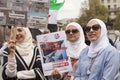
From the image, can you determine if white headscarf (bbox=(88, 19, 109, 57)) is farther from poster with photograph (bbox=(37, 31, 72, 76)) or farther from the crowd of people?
poster with photograph (bbox=(37, 31, 72, 76))

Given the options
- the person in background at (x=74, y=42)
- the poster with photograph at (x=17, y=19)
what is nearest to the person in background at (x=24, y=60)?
the poster with photograph at (x=17, y=19)

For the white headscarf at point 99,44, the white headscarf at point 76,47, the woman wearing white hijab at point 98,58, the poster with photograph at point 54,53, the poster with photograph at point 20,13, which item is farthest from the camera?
the white headscarf at point 76,47

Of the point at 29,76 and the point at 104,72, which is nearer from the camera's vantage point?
the point at 104,72

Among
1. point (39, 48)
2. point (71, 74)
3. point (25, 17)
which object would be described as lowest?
point (71, 74)

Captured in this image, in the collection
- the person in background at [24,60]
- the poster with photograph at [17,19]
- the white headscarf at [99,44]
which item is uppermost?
the poster with photograph at [17,19]

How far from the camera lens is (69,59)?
5.51 m

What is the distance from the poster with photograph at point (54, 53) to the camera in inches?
217

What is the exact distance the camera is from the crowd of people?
187 inches

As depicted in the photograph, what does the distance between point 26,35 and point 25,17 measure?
320 mm

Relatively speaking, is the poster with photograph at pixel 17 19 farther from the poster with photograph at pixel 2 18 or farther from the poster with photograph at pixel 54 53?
the poster with photograph at pixel 54 53

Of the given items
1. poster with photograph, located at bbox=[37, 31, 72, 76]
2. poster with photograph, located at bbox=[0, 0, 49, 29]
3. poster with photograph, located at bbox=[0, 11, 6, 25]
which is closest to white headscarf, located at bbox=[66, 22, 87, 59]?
poster with photograph, located at bbox=[37, 31, 72, 76]

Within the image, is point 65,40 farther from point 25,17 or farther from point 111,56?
point 111,56

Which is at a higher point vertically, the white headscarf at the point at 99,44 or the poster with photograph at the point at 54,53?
the white headscarf at the point at 99,44

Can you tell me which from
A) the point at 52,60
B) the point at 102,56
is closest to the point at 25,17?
the point at 52,60
